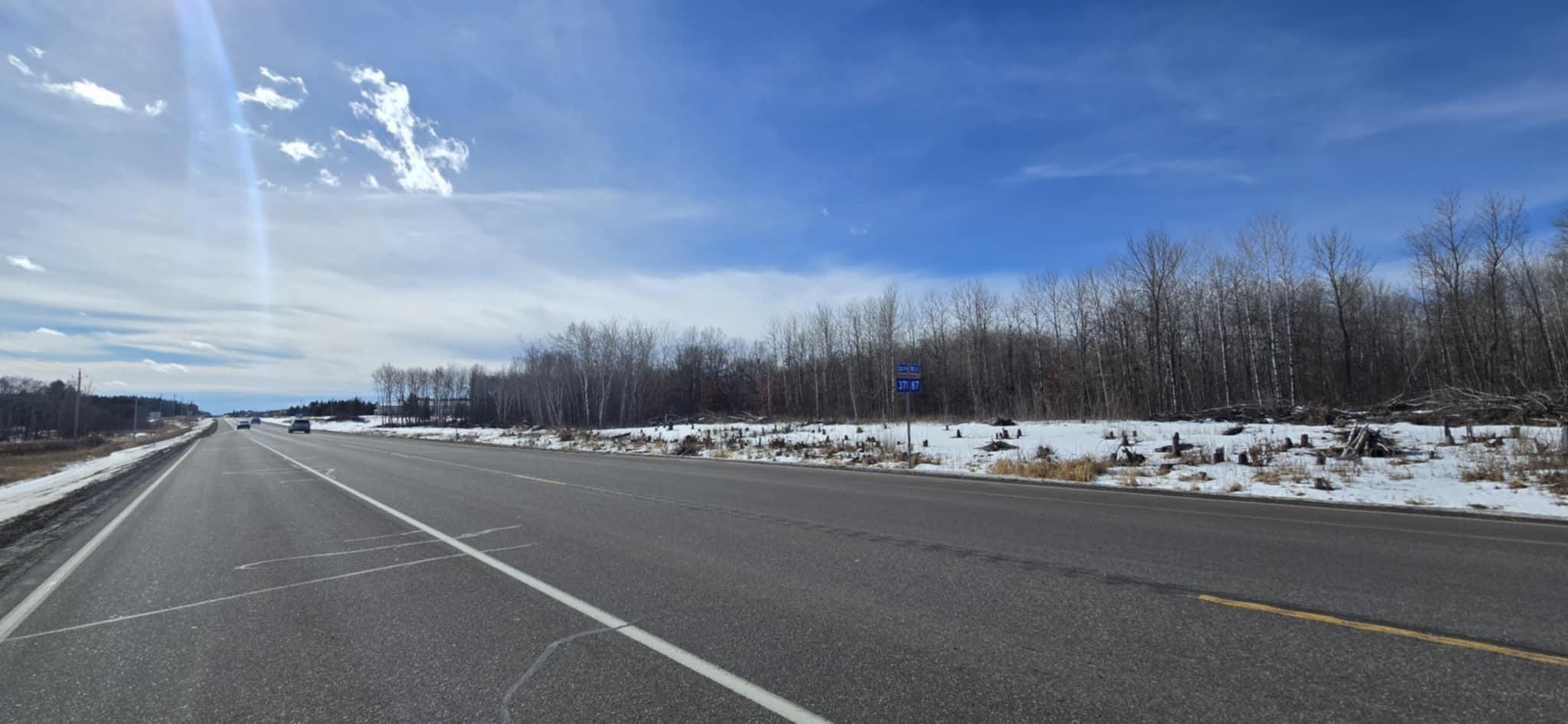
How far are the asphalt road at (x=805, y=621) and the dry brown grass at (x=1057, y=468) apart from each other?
516 centimetres

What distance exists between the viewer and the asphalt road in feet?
11.3

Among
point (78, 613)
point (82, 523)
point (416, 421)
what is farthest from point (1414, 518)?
point (416, 421)

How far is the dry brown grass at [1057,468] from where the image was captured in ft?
48.7

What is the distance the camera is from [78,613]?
5.44 metres

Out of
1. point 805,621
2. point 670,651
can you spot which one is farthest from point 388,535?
point 805,621

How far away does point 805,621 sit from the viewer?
4.71 m

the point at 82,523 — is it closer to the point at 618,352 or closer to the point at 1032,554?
the point at 1032,554

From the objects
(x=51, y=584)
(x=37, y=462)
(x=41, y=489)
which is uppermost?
(x=51, y=584)

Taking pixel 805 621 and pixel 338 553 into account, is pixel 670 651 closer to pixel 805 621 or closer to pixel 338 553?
pixel 805 621

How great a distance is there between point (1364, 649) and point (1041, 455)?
1415cm

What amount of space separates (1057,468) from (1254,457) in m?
4.71

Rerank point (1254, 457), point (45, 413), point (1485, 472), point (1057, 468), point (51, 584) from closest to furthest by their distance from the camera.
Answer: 1. point (51, 584)
2. point (1485, 472)
3. point (1254, 457)
4. point (1057, 468)
5. point (45, 413)

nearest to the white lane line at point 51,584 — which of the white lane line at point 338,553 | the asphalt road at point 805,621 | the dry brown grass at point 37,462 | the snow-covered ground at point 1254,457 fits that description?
the asphalt road at point 805,621

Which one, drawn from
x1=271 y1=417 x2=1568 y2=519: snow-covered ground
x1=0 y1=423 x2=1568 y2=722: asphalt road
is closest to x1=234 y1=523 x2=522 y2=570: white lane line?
x1=0 y1=423 x2=1568 y2=722: asphalt road
